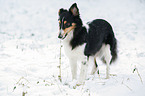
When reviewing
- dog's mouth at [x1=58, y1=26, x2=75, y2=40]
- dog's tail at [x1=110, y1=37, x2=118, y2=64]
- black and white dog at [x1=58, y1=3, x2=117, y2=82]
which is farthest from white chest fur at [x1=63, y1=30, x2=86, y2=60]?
dog's tail at [x1=110, y1=37, x2=118, y2=64]

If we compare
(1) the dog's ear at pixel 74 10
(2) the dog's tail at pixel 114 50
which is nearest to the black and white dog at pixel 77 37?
(1) the dog's ear at pixel 74 10

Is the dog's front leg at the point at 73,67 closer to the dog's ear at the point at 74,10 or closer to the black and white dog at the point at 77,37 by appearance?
the black and white dog at the point at 77,37

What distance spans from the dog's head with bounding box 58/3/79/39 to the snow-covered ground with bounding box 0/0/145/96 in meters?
0.90

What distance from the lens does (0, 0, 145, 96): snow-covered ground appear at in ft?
7.78

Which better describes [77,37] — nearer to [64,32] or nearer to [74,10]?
[64,32]

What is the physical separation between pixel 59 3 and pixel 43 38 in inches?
268

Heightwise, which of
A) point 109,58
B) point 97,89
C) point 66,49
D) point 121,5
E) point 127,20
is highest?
point 121,5

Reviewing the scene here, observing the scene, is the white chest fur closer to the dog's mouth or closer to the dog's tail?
the dog's mouth

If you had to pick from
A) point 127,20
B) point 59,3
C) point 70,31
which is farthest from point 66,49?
point 59,3

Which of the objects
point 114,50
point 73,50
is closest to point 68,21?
point 73,50

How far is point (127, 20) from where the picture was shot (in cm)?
1112

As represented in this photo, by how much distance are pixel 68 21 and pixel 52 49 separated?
137 inches

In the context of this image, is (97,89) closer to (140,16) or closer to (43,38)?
(43,38)

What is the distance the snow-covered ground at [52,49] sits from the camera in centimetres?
237
